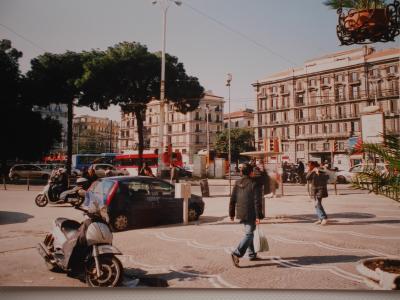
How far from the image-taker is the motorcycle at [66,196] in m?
9.97

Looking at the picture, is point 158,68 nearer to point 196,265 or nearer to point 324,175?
point 324,175

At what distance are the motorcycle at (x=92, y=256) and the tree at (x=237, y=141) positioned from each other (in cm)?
4595

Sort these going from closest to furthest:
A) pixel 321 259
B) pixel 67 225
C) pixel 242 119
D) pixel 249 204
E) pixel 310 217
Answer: pixel 67 225, pixel 321 259, pixel 249 204, pixel 310 217, pixel 242 119

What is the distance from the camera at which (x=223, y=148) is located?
163ft

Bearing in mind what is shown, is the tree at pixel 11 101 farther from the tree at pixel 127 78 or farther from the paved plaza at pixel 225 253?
the paved plaza at pixel 225 253

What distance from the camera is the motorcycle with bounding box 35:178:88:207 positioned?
9.97m

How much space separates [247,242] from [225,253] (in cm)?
57

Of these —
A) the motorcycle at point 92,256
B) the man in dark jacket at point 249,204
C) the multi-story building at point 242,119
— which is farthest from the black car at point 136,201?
the multi-story building at point 242,119

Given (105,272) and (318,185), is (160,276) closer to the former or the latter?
(105,272)

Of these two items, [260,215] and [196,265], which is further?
[260,215]

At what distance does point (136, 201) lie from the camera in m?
7.22

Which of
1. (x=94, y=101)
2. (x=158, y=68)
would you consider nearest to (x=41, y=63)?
(x=94, y=101)

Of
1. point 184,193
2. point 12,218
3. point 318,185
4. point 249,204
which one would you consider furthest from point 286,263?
point 12,218

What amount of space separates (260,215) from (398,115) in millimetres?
2346
